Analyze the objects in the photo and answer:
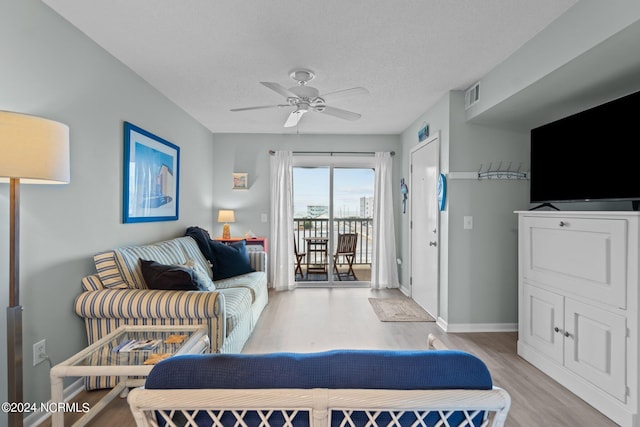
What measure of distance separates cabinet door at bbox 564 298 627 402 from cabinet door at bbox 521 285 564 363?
0.25 ft

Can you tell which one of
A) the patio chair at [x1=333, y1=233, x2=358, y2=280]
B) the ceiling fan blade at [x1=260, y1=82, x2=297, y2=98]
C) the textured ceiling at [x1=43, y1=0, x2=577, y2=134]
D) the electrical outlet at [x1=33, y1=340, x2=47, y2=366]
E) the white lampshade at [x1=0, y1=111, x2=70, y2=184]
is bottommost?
the electrical outlet at [x1=33, y1=340, x2=47, y2=366]

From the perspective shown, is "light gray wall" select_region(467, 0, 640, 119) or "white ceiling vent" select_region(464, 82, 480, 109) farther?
"white ceiling vent" select_region(464, 82, 480, 109)

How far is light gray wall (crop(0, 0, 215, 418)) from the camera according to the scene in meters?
1.83

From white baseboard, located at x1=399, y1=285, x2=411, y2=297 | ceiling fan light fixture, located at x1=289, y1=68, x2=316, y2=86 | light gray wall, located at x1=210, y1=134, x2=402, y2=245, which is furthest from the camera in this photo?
light gray wall, located at x1=210, y1=134, x2=402, y2=245

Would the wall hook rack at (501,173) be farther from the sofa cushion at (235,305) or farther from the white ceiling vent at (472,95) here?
the sofa cushion at (235,305)

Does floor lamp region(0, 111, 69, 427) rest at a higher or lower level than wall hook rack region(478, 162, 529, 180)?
lower

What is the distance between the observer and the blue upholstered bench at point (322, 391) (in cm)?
83

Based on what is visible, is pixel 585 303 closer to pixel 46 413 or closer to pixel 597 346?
pixel 597 346

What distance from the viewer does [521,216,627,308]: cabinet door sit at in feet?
6.35

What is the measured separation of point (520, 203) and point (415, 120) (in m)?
1.74

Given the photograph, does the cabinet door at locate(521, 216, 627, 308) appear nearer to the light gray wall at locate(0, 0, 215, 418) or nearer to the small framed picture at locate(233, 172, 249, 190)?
the light gray wall at locate(0, 0, 215, 418)

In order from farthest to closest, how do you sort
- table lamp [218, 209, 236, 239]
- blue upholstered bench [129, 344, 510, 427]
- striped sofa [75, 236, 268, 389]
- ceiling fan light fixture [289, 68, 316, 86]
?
table lamp [218, 209, 236, 239] → ceiling fan light fixture [289, 68, 316, 86] → striped sofa [75, 236, 268, 389] → blue upholstered bench [129, 344, 510, 427]

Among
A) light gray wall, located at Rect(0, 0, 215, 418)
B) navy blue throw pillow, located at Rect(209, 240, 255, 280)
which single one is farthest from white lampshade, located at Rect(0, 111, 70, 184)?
navy blue throw pillow, located at Rect(209, 240, 255, 280)

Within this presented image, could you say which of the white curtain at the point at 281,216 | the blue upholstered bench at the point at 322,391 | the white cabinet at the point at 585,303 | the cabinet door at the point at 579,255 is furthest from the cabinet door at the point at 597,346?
the white curtain at the point at 281,216
